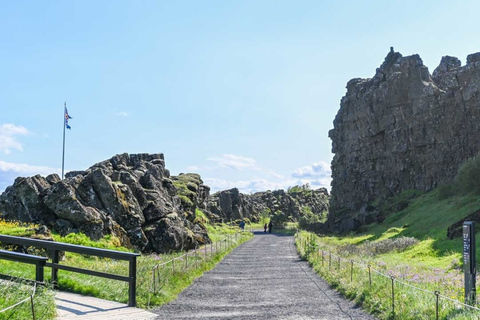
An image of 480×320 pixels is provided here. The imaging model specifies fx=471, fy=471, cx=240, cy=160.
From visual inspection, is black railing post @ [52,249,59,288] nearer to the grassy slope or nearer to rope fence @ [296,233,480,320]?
rope fence @ [296,233,480,320]

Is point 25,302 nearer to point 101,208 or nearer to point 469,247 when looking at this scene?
point 469,247

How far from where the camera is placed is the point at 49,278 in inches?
584

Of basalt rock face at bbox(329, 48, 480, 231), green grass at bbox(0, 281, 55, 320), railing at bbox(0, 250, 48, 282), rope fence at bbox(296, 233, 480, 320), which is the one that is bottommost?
rope fence at bbox(296, 233, 480, 320)

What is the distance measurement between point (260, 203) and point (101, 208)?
125992 millimetres

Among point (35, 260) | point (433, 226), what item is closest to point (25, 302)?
point (35, 260)

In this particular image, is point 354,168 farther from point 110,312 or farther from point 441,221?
point 110,312

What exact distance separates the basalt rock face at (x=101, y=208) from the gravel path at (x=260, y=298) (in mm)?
6630

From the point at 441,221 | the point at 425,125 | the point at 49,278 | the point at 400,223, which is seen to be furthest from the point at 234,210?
the point at 49,278

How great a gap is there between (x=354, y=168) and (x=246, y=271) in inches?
3061

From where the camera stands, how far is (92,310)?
12.0 meters

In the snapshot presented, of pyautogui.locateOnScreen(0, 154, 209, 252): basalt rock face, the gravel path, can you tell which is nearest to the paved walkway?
the gravel path

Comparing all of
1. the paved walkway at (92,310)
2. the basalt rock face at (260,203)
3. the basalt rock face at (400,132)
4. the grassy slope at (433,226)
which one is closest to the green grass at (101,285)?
the paved walkway at (92,310)

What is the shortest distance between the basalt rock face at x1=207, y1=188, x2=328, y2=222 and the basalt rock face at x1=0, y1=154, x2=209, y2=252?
60.8 m

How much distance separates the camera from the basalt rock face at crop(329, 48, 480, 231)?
251 feet
